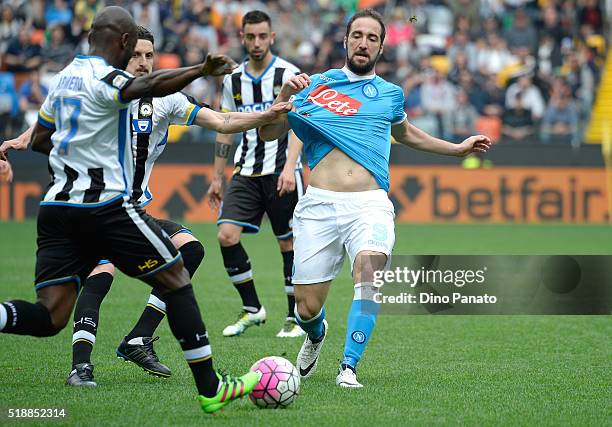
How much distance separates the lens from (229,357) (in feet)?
26.9

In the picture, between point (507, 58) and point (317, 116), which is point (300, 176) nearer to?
point (317, 116)

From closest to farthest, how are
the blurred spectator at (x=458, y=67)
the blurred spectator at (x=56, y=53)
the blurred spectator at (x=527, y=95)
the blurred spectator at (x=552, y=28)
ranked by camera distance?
the blurred spectator at (x=56, y=53) → the blurred spectator at (x=527, y=95) → the blurred spectator at (x=458, y=67) → the blurred spectator at (x=552, y=28)

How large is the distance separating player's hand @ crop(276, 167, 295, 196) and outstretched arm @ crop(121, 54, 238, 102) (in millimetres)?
3871

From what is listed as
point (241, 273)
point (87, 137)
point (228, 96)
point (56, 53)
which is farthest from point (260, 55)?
point (56, 53)

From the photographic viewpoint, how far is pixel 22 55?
2266 centimetres

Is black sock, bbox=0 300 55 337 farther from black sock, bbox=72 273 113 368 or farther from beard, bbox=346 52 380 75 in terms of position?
beard, bbox=346 52 380 75

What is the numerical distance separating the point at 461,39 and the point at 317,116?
711 inches

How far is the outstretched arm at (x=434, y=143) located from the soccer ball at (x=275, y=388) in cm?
205

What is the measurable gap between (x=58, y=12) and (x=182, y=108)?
725 inches

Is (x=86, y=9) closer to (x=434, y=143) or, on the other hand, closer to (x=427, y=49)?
(x=427, y=49)

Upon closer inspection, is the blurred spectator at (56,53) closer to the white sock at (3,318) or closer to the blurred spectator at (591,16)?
the blurred spectator at (591,16)

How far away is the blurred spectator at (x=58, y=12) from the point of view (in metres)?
24.1

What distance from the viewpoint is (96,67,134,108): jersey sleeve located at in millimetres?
5609

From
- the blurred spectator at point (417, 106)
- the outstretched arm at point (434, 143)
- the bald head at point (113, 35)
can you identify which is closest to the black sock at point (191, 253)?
the outstretched arm at point (434, 143)
